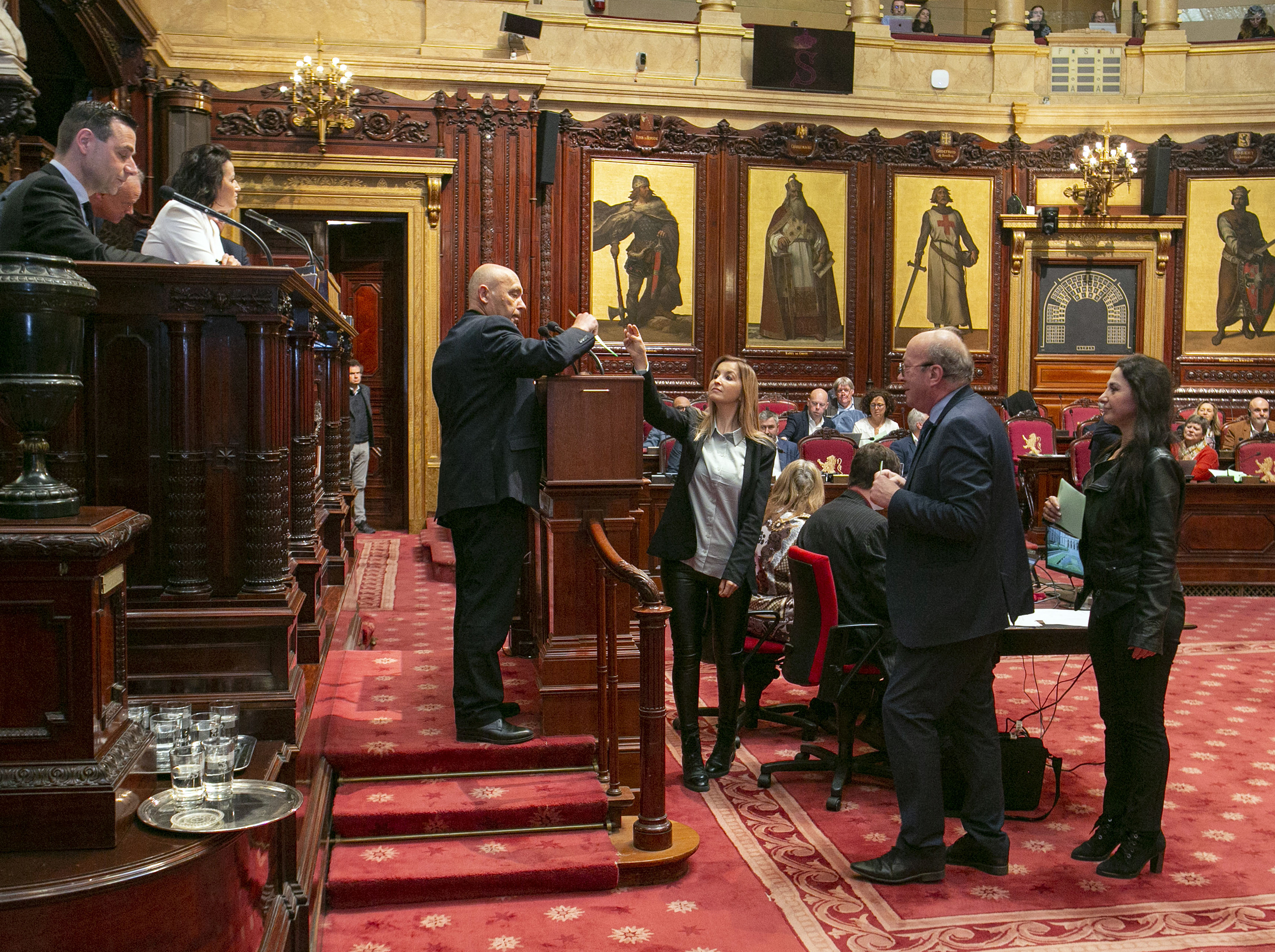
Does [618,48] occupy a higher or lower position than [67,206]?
higher

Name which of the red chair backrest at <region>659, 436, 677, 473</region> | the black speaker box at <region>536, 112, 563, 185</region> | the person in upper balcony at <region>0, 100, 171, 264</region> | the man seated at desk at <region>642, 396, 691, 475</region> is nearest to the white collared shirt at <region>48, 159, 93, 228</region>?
the person in upper balcony at <region>0, 100, 171, 264</region>

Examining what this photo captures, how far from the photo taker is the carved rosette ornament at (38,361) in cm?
210

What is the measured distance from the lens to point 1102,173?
1220cm

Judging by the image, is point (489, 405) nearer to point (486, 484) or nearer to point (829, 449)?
point (486, 484)

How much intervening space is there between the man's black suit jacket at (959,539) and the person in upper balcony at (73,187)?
228cm

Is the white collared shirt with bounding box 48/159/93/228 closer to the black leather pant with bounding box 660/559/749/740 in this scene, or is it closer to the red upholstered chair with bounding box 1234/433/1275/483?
the black leather pant with bounding box 660/559/749/740

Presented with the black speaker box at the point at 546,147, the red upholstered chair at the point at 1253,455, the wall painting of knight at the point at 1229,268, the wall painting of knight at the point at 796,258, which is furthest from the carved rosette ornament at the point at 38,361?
the wall painting of knight at the point at 1229,268

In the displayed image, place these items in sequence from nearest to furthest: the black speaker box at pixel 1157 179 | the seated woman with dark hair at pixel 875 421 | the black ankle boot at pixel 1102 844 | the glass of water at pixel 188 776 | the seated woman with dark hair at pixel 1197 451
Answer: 1. the glass of water at pixel 188 776
2. the black ankle boot at pixel 1102 844
3. the seated woman with dark hair at pixel 1197 451
4. the seated woman with dark hair at pixel 875 421
5. the black speaker box at pixel 1157 179

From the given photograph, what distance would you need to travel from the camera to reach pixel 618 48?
38.7 ft

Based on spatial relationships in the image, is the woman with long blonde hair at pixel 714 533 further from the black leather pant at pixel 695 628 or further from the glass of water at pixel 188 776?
the glass of water at pixel 188 776

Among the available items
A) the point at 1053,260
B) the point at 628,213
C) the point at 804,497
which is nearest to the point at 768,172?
the point at 628,213

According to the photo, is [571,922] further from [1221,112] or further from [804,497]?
[1221,112]

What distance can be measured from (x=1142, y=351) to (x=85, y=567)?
1296cm

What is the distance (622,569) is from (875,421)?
6.75m
